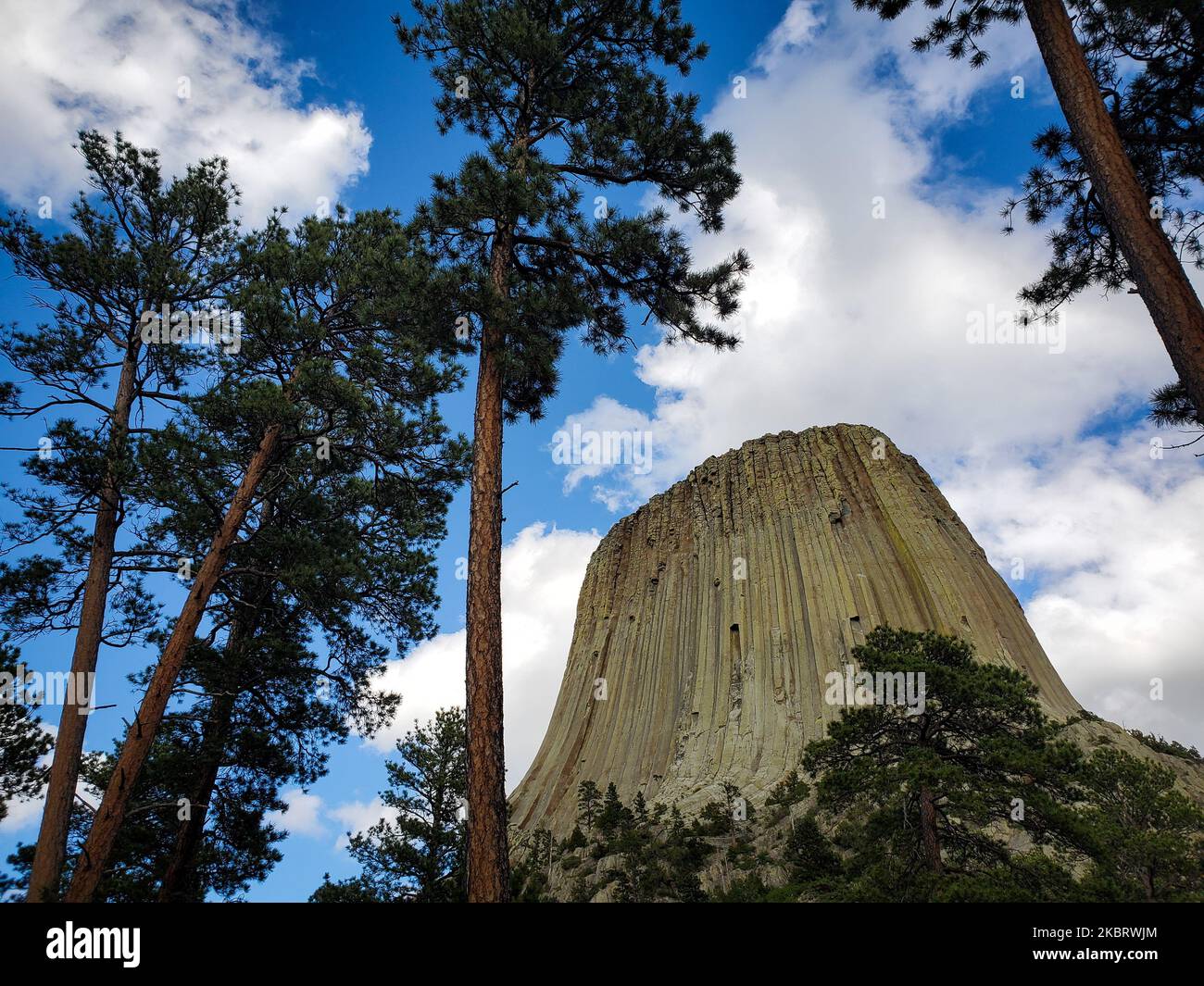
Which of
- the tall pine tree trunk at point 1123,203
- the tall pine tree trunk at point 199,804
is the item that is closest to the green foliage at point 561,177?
the tall pine tree trunk at point 1123,203

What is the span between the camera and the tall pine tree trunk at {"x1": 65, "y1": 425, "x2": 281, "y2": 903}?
8.52m

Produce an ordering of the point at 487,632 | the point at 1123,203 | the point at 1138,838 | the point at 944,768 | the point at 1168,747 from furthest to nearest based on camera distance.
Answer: the point at 1168,747
the point at 1138,838
the point at 944,768
the point at 487,632
the point at 1123,203

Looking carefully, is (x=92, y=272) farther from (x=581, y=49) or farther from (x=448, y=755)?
(x=448, y=755)

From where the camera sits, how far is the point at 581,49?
1095 centimetres

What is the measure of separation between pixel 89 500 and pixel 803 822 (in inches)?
840

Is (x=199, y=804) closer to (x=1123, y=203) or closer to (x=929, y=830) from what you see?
(x=929, y=830)

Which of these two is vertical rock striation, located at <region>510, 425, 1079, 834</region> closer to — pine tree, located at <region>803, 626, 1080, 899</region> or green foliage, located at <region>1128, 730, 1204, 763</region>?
green foliage, located at <region>1128, 730, 1204, 763</region>

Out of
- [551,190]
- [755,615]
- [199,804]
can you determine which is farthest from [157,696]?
[755,615]

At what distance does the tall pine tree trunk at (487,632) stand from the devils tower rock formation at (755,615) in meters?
24.8

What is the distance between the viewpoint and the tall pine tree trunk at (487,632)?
6.18m

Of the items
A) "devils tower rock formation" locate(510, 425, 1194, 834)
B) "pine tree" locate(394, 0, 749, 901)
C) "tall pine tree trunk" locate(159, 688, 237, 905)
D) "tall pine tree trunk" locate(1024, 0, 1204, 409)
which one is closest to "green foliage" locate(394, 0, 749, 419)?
"pine tree" locate(394, 0, 749, 901)

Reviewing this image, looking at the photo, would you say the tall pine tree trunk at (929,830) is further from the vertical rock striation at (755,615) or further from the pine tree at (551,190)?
the vertical rock striation at (755,615)

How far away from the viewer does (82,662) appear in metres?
10.2

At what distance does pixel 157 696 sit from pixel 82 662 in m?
1.83
